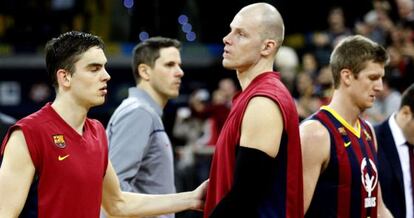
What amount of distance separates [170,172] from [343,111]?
1.38m

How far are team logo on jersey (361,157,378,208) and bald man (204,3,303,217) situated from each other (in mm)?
775

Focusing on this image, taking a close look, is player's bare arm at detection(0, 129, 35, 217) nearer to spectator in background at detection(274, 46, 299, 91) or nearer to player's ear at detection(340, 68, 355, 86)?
player's ear at detection(340, 68, 355, 86)

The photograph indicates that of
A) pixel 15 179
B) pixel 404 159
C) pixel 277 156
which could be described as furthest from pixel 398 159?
pixel 15 179

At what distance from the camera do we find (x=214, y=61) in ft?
51.9

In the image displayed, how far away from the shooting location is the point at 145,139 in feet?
19.7

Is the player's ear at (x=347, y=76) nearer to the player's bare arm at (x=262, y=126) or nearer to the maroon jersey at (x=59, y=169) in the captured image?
the player's bare arm at (x=262, y=126)

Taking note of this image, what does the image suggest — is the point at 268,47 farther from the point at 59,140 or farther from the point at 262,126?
the point at 59,140

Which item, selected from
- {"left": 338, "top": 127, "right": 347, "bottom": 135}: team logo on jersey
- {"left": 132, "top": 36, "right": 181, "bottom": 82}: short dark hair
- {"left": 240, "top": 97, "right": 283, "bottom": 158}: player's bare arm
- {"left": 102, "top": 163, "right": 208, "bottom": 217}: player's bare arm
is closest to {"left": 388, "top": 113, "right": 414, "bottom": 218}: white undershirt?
{"left": 338, "top": 127, "right": 347, "bottom": 135}: team logo on jersey

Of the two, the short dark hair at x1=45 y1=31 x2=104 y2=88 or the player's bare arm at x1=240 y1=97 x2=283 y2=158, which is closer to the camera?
the player's bare arm at x1=240 y1=97 x2=283 y2=158

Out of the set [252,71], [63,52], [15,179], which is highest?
[63,52]

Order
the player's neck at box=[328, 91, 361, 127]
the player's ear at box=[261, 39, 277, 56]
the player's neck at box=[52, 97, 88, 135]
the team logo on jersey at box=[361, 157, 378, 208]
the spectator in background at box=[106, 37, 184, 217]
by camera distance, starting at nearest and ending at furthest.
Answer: the player's ear at box=[261, 39, 277, 56], the player's neck at box=[52, 97, 88, 135], the team logo on jersey at box=[361, 157, 378, 208], the player's neck at box=[328, 91, 361, 127], the spectator in background at box=[106, 37, 184, 217]

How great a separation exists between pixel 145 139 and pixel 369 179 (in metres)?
1.61

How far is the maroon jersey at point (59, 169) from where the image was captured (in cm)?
455

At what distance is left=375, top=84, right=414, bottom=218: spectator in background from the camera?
6.52 meters
